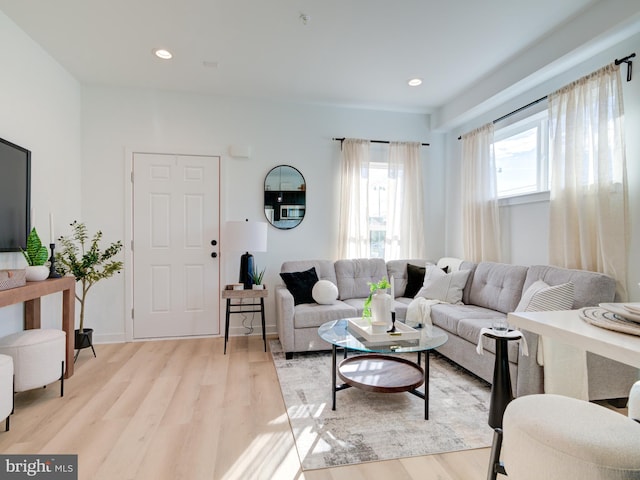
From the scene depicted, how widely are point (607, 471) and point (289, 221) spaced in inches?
133

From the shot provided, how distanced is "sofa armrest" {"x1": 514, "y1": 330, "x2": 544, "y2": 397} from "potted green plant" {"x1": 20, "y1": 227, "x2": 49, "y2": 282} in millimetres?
3351

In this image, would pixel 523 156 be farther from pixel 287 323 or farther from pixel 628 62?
pixel 287 323

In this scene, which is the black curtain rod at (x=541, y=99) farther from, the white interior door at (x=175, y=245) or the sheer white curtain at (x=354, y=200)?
the white interior door at (x=175, y=245)

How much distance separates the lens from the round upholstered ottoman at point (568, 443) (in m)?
0.83

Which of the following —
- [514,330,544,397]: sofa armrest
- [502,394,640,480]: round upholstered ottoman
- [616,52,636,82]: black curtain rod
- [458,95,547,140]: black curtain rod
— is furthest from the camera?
[458,95,547,140]: black curtain rod

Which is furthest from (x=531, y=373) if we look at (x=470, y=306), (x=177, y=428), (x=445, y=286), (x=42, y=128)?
(x=42, y=128)

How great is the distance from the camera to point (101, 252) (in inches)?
139

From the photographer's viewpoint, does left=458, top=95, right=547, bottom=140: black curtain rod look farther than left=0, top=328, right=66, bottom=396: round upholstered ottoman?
Yes

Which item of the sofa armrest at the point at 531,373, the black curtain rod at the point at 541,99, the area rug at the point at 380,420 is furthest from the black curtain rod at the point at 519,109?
the area rug at the point at 380,420

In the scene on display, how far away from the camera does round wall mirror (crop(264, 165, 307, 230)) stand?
3.89 m

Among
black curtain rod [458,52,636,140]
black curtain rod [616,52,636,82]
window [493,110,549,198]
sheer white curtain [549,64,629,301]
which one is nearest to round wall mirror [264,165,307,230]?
black curtain rod [458,52,636,140]

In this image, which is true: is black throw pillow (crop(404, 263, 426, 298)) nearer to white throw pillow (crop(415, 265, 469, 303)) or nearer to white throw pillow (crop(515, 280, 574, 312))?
white throw pillow (crop(415, 265, 469, 303))

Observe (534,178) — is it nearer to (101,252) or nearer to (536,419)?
(536,419)

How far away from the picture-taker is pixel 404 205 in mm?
4152
